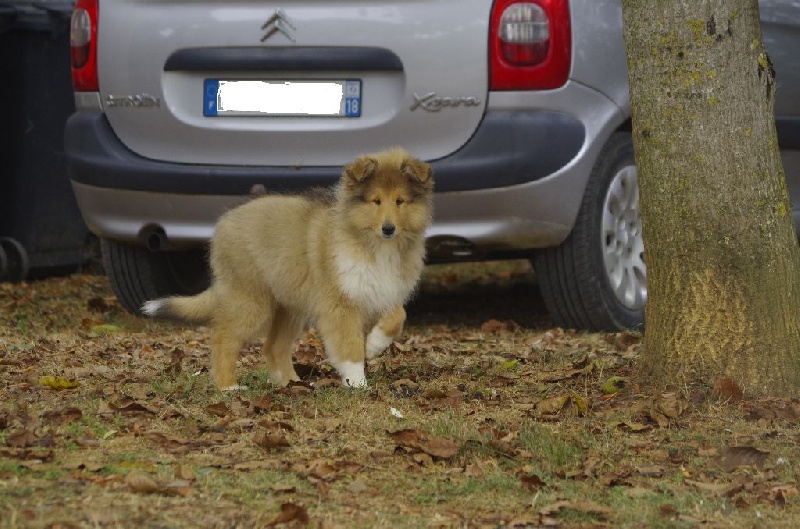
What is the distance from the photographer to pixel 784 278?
557cm

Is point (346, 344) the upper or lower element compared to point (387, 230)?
lower

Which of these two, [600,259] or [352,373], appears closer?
[352,373]

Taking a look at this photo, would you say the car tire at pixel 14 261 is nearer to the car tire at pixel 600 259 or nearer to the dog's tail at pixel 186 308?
the dog's tail at pixel 186 308

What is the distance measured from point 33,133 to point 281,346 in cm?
436

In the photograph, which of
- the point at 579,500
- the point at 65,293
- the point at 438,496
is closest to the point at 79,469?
the point at 438,496

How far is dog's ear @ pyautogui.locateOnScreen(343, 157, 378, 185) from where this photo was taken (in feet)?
19.2

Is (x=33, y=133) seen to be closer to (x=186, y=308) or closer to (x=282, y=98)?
(x=282, y=98)

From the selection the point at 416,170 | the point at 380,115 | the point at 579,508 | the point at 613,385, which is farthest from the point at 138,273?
the point at 579,508

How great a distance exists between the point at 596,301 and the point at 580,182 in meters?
0.63

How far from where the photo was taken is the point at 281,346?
6.34 metres

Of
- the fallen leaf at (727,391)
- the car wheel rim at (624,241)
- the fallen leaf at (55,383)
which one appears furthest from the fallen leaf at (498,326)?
the fallen leaf at (55,383)

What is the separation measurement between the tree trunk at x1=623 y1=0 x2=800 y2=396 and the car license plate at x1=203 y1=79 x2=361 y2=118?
1786mm

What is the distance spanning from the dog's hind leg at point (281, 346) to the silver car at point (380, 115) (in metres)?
1.03

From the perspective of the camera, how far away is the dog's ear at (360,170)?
5844mm
